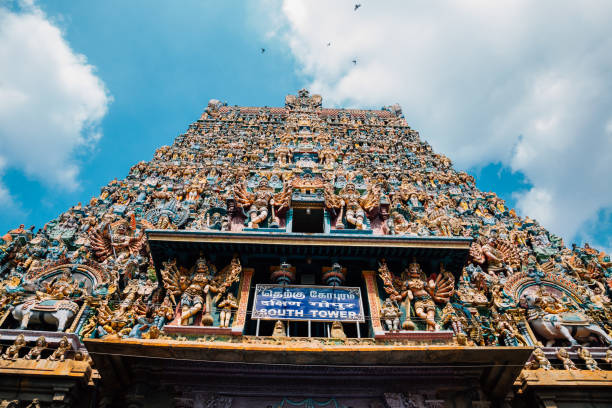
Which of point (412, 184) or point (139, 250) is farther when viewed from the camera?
point (412, 184)

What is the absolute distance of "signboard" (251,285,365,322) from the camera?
33.9 ft

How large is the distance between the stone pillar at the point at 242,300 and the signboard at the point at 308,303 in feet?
0.94

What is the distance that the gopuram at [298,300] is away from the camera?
8.46 metres

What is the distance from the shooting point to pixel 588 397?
363 inches

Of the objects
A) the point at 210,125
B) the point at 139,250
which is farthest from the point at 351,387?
the point at 210,125

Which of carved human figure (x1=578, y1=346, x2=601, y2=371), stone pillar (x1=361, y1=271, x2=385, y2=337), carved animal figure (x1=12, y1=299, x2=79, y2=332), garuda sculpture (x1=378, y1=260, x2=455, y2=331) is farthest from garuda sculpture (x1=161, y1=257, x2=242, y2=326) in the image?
carved human figure (x1=578, y1=346, x2=601, y2=371)

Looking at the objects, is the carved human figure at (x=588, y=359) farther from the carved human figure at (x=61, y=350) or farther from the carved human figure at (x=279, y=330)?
the carved human figure at (x=61, y=350)

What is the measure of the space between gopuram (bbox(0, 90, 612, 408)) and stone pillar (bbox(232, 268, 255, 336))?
38 mm

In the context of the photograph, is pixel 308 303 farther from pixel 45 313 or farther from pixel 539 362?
pixel 45 313

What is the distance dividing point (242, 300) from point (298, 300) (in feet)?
5.09

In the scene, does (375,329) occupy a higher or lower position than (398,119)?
lower

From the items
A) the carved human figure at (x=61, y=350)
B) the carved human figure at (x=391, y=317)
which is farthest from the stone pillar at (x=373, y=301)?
the carved human figure at (x=61, y=350)

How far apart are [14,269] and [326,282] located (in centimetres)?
985

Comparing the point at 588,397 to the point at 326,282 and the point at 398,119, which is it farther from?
the point at 398,119
